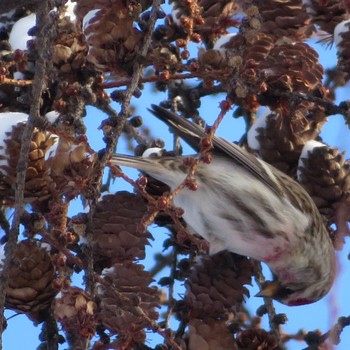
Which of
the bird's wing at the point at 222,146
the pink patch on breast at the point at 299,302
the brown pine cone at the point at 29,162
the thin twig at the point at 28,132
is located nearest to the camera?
the thin twig at the point at 28,132

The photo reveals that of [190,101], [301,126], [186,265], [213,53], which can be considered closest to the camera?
[213,53]

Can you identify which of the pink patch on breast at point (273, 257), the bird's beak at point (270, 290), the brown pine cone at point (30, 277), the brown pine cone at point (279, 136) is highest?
the brown pine cone at point (279, 136)

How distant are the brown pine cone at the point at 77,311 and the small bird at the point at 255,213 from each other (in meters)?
0.80

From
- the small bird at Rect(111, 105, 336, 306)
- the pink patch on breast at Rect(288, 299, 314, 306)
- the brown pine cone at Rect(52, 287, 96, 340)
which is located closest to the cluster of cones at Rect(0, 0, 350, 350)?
the brown pine cone at Rect(52, 287, 96, 340)

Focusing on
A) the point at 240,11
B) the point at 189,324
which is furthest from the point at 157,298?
the point at 240,11

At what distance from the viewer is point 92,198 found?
1.65 meters

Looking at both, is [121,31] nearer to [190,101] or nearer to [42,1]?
[42,1]

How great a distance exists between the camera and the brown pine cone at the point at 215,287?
212 centimetres

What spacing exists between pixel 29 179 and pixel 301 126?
845 millimetres

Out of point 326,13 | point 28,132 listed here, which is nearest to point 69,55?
point 28,132

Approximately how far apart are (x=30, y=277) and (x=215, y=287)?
0.48 m

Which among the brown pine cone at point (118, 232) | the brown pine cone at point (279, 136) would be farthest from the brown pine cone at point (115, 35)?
the brown pine cone at point (279, 136)

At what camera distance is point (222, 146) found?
8.39 ft

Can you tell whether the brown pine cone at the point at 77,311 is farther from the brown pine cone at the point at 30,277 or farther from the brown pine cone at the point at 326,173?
the brown pine cone at the point at 326,173
